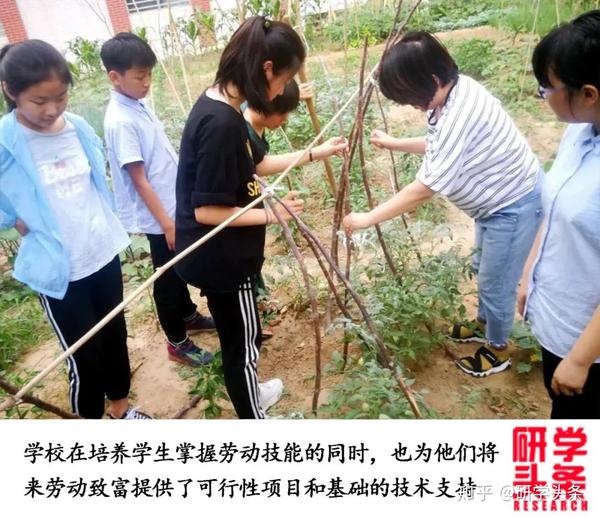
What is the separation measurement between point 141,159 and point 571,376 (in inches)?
55.5

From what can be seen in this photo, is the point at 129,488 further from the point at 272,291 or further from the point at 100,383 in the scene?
the point at 272,291

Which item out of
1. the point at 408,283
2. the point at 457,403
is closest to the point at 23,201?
the point at 408,283

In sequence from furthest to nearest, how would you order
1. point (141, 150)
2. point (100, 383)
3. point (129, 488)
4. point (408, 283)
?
point (408, 283) < point (141, 150) < point (100, 383) < point (129, 488)

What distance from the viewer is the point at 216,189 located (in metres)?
1.15

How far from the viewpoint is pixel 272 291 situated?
99.5 inches

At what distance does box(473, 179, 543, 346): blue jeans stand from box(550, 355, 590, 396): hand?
0.64 metres

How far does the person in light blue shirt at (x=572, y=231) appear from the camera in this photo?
34.7 inches

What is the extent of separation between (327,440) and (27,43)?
3.95ft

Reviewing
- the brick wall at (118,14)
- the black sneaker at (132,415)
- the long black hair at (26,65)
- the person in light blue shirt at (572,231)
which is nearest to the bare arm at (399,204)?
the person in light blue shirt at (572,231)

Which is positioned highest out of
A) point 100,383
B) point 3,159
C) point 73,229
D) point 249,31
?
point 249,31

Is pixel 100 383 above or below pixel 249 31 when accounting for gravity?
below

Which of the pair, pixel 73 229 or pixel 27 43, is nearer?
pixel 27 43

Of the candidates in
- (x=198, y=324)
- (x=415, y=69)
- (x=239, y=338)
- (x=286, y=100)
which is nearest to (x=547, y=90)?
(x=415, y=69)

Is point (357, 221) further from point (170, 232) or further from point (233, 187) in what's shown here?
point (170, 232)
